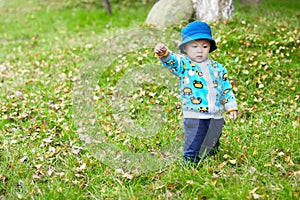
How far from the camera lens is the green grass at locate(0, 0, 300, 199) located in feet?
12.5

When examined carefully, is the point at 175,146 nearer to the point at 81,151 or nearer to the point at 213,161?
the point at 213,161

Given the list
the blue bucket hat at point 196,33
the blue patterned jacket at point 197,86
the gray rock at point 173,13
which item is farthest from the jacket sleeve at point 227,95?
the gray rock at point 173,13

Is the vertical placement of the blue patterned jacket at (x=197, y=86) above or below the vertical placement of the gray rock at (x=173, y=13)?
below

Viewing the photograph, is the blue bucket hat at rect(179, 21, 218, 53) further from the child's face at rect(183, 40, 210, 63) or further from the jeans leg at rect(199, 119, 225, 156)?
the jeans leg at rect(199, 119, 225, 156)

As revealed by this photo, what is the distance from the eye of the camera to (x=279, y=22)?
7.73 meters

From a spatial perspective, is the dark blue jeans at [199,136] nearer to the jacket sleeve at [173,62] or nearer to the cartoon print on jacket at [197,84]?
the cartoon print on jacket at [197,84]

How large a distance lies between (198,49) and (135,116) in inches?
85.3

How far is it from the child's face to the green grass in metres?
1.04

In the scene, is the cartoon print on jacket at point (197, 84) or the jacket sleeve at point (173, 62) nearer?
the jacket sleeve at point (173, 62)

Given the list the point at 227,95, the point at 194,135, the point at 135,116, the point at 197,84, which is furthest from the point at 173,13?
the point at 194,135

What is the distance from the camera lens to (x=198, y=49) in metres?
3.77

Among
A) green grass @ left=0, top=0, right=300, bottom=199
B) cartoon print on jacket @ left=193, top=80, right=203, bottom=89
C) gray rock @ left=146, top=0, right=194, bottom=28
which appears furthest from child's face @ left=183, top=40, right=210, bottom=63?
gray rock @ left=146, top=0, right=194, bottom=28

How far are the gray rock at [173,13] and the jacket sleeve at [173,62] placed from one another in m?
4.55

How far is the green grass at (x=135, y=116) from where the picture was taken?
12.5 feet
